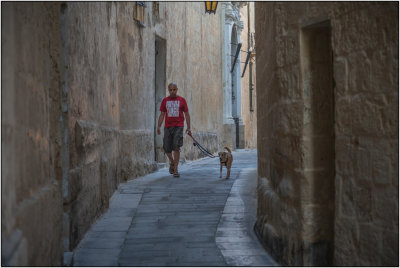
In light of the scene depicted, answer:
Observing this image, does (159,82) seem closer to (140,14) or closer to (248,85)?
(140,14)

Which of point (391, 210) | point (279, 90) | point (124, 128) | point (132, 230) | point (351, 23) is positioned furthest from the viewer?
point (124, 128)

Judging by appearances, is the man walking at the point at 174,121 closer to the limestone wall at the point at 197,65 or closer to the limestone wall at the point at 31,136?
the limestone wall at the point at 197,65

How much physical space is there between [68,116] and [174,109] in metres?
4.34

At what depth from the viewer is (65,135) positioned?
3.48m

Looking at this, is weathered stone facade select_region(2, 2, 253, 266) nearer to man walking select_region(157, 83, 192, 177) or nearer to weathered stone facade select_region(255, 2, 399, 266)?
man walking select_region(157, 83, 192, 177)

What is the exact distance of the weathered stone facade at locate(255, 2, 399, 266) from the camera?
2484 millimetres

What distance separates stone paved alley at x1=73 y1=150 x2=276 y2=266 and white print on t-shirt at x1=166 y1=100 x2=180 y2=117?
4.92ft

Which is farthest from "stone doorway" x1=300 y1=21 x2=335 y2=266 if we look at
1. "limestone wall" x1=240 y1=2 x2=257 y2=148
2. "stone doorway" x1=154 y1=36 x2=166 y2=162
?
"limestone wall" x1=240 y1=2 x2=257 y2=148

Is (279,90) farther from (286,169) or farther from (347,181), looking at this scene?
(347,181)

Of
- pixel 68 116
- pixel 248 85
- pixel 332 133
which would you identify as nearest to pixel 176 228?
pixel 68 116

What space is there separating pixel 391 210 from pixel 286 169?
964 millimetres

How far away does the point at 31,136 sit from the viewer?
240 centimetres

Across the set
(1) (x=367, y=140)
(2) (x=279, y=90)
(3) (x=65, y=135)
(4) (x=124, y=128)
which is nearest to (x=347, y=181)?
(1) (x=367, y=140)

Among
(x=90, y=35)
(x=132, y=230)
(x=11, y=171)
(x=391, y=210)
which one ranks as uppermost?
(x=90, y=35)
